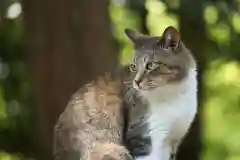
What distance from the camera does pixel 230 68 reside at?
4.41 meters

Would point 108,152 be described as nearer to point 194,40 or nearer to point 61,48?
point 61,48

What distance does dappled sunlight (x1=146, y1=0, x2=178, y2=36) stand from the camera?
4.00 m

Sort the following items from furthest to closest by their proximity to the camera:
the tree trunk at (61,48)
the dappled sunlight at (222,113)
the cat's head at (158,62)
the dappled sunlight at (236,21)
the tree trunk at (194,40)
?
the dappled sunlight at (222,113)
the dappled sunlight at (236,21)
the tree trunk at (61,48)
the tree trunk at (194,40)
the cat's head at (158,62)

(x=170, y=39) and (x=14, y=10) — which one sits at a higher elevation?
(x=14, y=10)

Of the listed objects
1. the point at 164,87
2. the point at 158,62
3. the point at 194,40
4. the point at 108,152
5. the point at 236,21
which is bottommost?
the point at 108,152

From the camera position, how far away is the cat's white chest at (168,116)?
10.3 feet

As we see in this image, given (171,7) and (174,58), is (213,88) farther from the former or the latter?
(174,58)

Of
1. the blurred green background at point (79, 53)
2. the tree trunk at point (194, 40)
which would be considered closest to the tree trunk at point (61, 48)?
the blurred green background at point (79, 53)

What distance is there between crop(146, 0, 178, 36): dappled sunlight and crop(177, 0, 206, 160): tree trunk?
0.09m

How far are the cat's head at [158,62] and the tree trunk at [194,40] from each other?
0.56 m

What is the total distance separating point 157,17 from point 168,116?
1.10m

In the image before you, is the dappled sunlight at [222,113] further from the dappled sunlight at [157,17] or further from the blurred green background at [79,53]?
the dappled sunlight at [157,17]

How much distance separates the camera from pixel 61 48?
12.7 feet

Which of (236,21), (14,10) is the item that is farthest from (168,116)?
(14,10)
